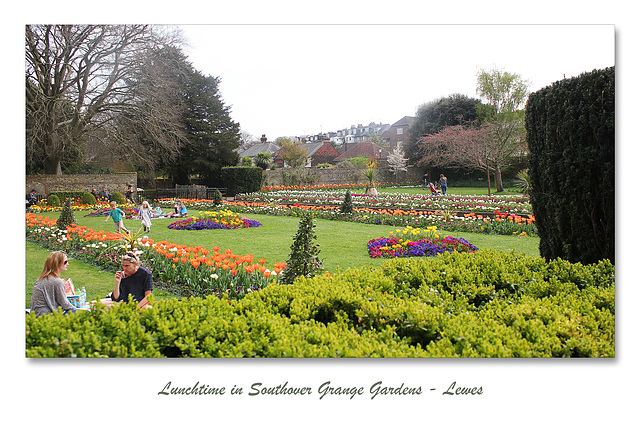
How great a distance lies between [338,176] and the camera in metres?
24.8

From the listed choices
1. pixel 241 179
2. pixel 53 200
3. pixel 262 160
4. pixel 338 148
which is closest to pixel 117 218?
pixel 53 200

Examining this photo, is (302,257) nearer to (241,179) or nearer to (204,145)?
(204,145)

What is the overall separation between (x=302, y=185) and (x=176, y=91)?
52.4 ft

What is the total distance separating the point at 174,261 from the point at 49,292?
1546 mm

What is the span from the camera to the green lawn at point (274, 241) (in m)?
4.68

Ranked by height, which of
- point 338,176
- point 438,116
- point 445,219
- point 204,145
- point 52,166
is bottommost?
point 445,219

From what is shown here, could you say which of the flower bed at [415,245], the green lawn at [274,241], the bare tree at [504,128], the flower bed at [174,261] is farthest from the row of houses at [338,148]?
the flower bed at [174,261]

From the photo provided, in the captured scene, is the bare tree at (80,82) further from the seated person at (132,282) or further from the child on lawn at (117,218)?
the seated person at (132,282)

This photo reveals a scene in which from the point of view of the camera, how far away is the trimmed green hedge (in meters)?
2.56

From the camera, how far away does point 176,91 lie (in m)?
7.21

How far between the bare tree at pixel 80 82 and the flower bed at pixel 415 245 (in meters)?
3.68

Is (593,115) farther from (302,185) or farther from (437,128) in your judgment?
(437,128)

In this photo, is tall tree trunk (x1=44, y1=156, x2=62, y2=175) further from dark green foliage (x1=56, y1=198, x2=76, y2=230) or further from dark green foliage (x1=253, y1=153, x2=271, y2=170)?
dark green foliage (x1=253, y1=153, x2=271, y2=170)

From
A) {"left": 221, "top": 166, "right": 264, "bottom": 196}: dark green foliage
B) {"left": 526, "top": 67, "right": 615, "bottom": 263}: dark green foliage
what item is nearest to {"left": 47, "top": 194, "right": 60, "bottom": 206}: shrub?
{"left": 526, "top": 67, "right": 615, "bottom": 263}: dark green foliage
